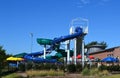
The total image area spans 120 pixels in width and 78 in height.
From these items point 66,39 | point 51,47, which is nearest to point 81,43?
point 66,39

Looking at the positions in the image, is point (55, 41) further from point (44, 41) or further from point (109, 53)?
point (109, 53)

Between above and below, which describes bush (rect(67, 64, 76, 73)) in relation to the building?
below

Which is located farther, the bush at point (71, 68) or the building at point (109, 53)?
the building at point (109, 53)

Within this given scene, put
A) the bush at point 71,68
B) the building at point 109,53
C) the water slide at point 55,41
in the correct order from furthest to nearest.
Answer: the building at point 109,53 < the water slide at point 55,41 < the bush at point 71,68

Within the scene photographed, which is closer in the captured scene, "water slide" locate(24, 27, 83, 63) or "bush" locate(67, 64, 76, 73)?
"bush" locate(67, 64, 76, 73)

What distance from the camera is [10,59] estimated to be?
66.9 metres

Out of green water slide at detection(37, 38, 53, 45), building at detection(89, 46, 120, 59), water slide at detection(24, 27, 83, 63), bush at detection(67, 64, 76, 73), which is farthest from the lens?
building at detection(89, 46, 120, 59)

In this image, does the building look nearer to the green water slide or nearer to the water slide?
the water slide

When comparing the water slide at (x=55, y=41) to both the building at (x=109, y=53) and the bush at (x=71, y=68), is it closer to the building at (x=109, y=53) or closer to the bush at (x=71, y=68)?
the bush at (x=71, y=68)

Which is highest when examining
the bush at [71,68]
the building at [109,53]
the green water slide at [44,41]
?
the green water slide at [44,41]

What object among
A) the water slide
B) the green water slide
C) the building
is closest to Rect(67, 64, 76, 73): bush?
the water slide

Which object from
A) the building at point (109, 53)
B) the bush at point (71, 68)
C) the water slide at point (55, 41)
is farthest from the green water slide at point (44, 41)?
the building at point (109, 53)

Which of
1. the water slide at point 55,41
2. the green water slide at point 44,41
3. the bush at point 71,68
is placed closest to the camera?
the bush at point 71,68

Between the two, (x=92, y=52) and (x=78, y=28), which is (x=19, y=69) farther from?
(x=92, y=52)
